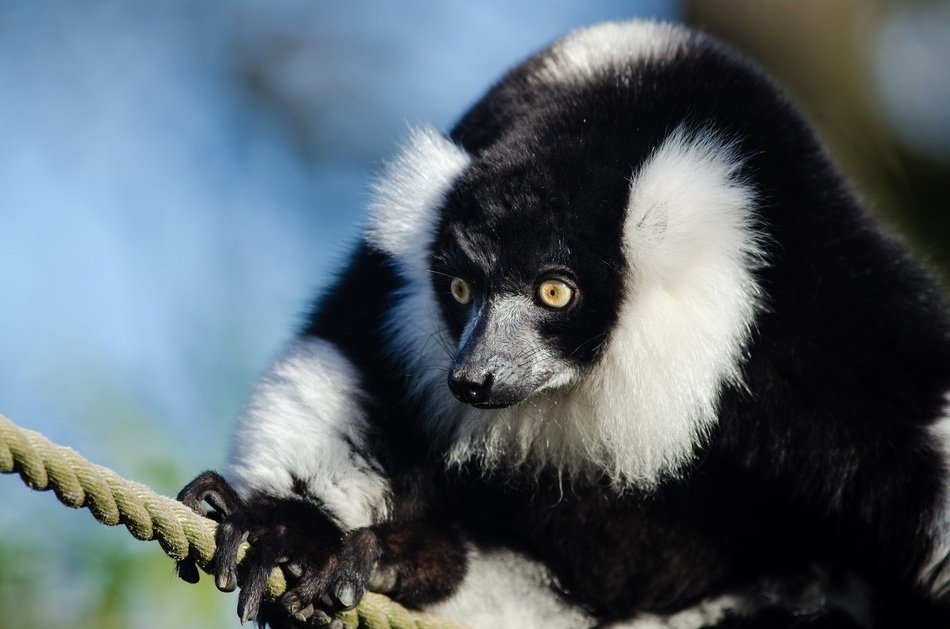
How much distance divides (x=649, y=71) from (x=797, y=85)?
148 inches

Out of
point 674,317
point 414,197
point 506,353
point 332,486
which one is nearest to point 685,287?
point 674,317

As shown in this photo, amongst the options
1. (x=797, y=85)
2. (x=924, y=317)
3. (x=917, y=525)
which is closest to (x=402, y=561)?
(x=917, y=525)

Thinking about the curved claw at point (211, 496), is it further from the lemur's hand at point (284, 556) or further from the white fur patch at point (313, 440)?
the white fur patch at point (313, 440)

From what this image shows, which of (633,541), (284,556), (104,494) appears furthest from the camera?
(633,541)

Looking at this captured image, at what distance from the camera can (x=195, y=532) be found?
10.1 feet

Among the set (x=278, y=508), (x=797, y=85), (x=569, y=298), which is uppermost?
(x=797, y=85)

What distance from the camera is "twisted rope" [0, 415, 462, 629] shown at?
8.18ft

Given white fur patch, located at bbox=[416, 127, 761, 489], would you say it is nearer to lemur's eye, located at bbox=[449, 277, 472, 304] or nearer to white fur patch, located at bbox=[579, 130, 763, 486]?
white fur patch, located at bbox=[579, 130, 763, 486]

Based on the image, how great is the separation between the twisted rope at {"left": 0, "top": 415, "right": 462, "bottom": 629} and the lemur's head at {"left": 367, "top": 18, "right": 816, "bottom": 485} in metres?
0.93

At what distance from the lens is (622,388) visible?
156 inches

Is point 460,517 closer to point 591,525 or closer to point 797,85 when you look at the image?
point 591,525

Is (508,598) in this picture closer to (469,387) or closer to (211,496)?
(469,387)

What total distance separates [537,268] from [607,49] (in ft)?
3.63

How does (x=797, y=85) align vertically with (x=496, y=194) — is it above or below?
above
